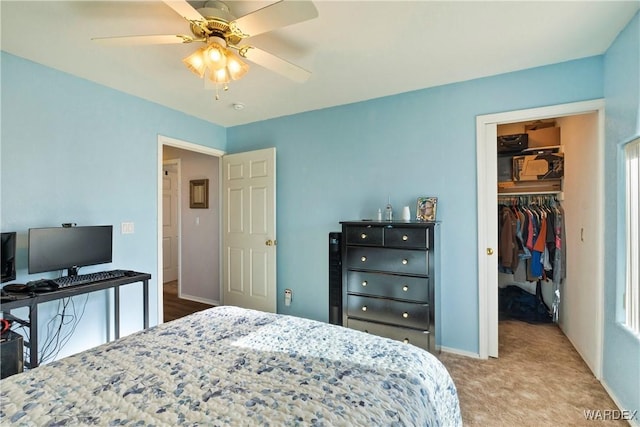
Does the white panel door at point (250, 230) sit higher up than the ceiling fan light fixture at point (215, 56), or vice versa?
the ceiling fan light fixture at point (215, 56)

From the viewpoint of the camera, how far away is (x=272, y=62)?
184 cm

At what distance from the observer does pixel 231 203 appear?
3.95 meters

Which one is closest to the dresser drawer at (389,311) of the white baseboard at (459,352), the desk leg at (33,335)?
the white baseboard at (459,352)

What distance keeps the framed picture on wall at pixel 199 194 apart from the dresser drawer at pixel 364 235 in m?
2.59

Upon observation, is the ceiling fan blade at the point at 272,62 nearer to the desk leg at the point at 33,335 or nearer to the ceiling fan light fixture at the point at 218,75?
the ceiling fan light fixture at the point at 218,75

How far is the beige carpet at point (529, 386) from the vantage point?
1.86 m

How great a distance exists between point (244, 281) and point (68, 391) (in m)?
2.78

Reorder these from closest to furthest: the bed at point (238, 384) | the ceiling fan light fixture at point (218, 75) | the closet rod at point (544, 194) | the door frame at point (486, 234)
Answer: the bed at point (238, 384), the ceiling fan light fixture at point (218, 75), the door frame at point (486, 234), the closet rod at point (544, 194)

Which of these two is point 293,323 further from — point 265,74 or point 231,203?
point 231,203

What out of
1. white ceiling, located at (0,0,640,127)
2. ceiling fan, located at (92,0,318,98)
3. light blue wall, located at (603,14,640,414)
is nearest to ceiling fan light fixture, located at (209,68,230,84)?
ceiling fan, located at (92,0,318,98)

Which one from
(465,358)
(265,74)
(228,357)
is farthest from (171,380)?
(465,358)

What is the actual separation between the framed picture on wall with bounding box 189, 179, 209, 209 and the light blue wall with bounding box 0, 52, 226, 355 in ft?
3.76

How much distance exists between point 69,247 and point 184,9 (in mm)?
2050

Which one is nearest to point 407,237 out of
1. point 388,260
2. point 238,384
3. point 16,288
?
point 388,260
